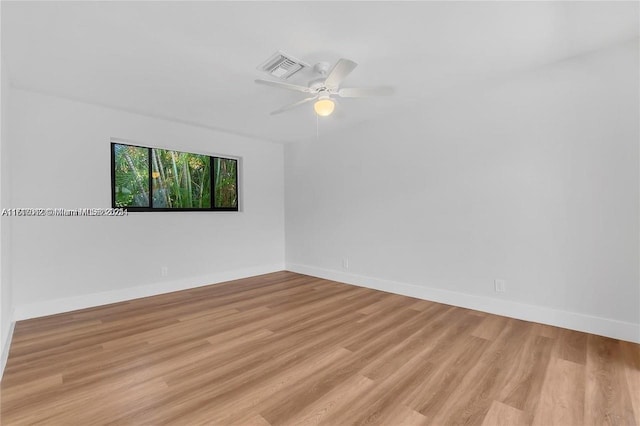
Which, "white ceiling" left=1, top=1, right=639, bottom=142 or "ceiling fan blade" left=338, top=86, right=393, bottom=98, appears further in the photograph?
"ceiling fan blade" left=338, top=86, right=393, bottom=98

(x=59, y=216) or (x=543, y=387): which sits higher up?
(x=59, y=216)

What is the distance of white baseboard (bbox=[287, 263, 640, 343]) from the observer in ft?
7.91

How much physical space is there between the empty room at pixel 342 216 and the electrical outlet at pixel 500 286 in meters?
0.02

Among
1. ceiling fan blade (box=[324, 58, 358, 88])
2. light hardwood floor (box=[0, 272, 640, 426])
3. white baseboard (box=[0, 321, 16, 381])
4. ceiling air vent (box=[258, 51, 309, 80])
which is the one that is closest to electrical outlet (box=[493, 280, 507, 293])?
light hardwood floor (box=[0, 272, 640, 426])

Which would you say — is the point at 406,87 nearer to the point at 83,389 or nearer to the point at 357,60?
the point at 357,60

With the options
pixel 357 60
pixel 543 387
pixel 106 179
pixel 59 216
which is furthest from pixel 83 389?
pixel 357 60

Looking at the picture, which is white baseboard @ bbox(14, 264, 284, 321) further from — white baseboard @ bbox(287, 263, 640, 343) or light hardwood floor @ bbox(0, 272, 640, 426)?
white baseboard @ bbox(287, 263, 640, 343)

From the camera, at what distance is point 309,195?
16.7 feet

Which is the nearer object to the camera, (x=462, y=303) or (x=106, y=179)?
(x=462, y=303)

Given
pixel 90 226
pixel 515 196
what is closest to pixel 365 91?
pixel 515 196

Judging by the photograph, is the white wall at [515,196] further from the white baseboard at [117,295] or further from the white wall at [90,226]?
the white wall at [90,226]

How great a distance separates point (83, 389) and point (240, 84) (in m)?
2.78

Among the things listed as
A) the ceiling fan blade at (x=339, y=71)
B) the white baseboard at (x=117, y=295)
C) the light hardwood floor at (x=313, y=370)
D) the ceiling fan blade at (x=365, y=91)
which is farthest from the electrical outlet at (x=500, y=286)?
the white baseboard at (x=117, y=295)

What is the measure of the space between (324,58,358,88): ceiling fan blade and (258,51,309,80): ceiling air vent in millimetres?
276
